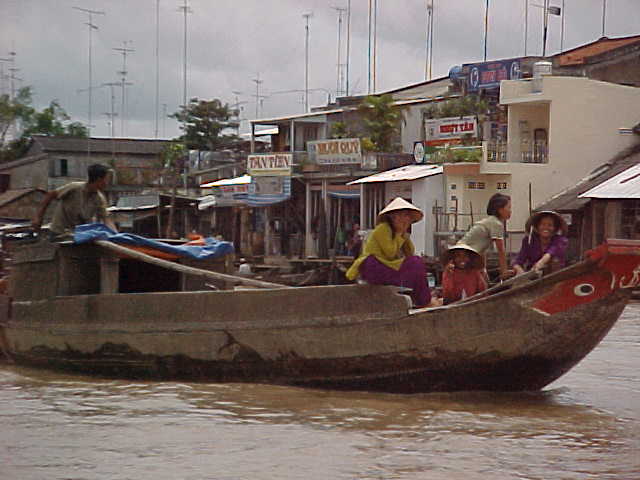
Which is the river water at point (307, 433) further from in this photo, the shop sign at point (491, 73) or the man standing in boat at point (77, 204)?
the shop sign at point (491, 73)

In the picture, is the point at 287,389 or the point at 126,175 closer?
the point at 287,389

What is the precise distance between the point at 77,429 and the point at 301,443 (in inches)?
58.5

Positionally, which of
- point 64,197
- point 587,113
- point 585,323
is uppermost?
point 587,113

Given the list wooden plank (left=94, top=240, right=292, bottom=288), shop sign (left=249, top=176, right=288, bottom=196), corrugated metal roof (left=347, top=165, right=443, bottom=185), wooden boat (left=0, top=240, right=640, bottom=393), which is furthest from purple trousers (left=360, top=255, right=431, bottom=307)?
shop sign (left=249, top=176, right=288, bottom=196)

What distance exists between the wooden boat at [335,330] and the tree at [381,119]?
1813 cm

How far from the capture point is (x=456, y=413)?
21.8 ft

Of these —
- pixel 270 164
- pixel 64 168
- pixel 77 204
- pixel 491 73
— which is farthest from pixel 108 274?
pixel 64 168

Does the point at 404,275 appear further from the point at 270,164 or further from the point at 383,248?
the point at 270,164

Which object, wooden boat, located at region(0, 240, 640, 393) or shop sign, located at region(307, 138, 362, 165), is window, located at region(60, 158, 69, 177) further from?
wooden boat, located at region(0, 240, 640, 393)

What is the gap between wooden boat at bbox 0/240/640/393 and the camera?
21.6 ft

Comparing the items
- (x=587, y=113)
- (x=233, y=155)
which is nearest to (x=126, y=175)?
(x=233, y=155)

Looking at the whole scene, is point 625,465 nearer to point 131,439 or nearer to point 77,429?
point 131,439

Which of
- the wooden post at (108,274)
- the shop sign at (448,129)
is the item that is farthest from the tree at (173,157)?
the wooden post at (108,274)

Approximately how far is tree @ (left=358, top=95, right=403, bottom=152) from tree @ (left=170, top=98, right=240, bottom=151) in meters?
14.6
